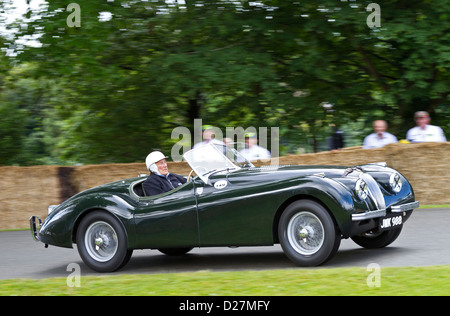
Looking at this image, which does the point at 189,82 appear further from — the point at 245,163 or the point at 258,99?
the point at 245,163

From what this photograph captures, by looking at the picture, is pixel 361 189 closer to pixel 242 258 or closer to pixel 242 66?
pixel 242 258

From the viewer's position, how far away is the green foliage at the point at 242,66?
1520 centimetres

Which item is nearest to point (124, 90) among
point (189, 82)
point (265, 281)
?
point (189, 82)

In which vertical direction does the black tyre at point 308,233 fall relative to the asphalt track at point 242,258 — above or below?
above

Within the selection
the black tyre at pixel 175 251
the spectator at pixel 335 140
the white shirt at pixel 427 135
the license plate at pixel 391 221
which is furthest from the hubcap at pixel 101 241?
the spectator at pixel 335 140

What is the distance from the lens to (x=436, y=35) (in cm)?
1486

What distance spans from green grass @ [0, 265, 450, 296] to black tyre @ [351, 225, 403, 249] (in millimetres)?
1494

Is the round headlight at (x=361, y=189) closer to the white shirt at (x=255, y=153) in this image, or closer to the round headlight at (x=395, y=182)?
the round headlight at (x=395, y=182)

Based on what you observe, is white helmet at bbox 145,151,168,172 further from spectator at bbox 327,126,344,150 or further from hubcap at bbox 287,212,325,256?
spectator at bbox 327,126,344,150

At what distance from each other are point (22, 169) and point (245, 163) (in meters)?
6.59

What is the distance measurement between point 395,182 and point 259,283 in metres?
2.44

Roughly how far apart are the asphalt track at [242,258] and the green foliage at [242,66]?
20.1 feet

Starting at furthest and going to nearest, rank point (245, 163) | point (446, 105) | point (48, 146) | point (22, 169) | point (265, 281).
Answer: point (48, 146) < point (446, 105) < point (22, 169) < point (245, 163) < point (265, 281)

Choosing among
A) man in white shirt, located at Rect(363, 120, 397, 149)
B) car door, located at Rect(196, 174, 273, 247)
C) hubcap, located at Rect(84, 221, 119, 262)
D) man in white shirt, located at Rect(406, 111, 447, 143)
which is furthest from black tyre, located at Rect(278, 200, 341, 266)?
man in white shirt, located at Rect(406, 111, 447, 143)
